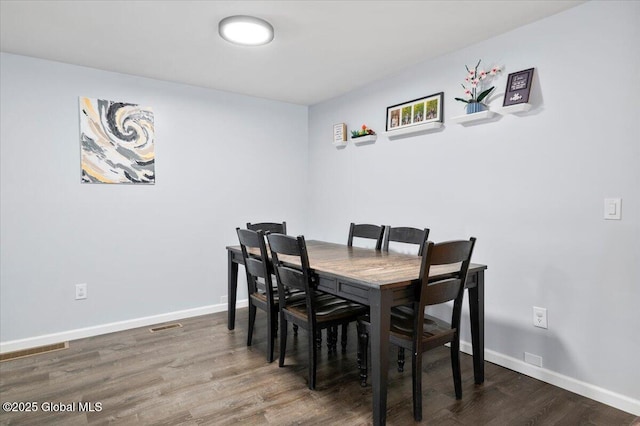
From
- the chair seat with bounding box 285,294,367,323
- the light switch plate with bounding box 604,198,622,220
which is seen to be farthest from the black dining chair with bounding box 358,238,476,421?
the light switch plate with bounding box 604,198,622,220

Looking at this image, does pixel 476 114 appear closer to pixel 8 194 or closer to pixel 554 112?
pixel 554 112

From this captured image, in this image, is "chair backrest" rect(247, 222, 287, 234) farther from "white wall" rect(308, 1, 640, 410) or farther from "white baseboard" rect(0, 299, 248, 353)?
"white wall" rect(308, 1, 640, 410)

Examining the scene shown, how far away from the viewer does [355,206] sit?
Answer: 3.71 metres

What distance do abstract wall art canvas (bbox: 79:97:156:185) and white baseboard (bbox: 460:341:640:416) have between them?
3.15 metres

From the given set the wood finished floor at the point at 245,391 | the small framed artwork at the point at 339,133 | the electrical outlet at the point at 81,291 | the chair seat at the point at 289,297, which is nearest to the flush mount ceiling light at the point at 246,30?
the small framed artwork at the point at 339,133

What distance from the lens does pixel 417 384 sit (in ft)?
6.00

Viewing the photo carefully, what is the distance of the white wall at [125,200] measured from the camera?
282 cm

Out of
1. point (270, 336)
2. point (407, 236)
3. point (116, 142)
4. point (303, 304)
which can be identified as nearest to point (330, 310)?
point (303, 304)

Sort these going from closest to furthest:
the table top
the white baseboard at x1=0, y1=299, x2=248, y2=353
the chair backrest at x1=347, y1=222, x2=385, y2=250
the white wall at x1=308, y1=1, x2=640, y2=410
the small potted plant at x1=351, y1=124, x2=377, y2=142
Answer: the table top → the white wall at x1=308, y1=1, x2=640, y2=410 → the white baseboard at x1=0, y1=299, x2=248, y2=353 → the chair backrest at x1=347, y1=222, x2=385, y2=250 → the small potted plant at x1=351, y1=124, x2=377, y2=142

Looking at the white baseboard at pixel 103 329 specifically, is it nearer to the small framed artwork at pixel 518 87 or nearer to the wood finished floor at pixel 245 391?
the wood finished floor at pixel 245 391

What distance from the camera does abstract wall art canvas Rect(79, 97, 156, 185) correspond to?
306 centimetres

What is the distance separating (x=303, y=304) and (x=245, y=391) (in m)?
0.60

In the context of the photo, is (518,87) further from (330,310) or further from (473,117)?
(330,310)

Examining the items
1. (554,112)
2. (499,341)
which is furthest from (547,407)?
(554,112)
